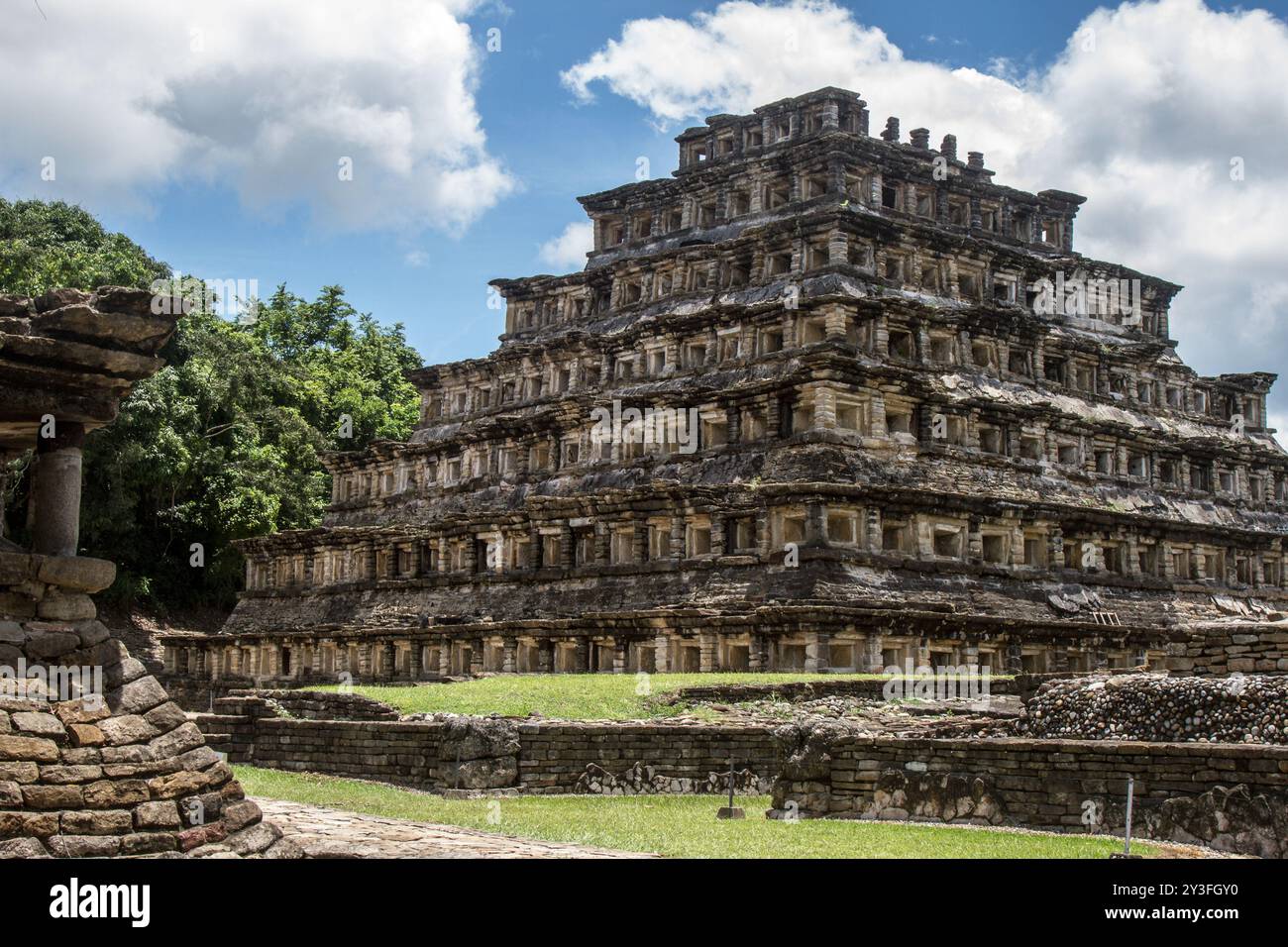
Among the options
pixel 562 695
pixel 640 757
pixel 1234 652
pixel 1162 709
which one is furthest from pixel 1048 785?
pixel 562 695

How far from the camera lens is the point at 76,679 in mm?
13664

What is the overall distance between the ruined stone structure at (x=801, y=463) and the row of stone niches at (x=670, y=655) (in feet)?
0.31

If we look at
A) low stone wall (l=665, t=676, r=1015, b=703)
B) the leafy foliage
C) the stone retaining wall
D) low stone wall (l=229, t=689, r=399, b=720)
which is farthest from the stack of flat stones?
the leafy foliage

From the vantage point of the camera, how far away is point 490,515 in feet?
163

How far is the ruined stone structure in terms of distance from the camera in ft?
136

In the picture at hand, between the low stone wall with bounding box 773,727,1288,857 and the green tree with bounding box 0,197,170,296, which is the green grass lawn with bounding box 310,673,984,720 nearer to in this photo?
the low stone wall with bounding box 773,727,1288,857

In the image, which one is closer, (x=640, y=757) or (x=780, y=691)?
(x=640, y=757)

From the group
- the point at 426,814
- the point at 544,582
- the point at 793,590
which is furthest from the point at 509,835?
the point at 544,582

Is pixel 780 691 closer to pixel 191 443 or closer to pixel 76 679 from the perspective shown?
pixel 76 679

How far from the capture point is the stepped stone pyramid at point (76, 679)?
12.9 metres

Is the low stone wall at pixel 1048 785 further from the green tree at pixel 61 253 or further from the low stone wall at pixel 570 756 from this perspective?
the green tree at pixel 61 253

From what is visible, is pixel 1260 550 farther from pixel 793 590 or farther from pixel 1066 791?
pixel 1066 791

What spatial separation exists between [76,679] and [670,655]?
Result: 89.8 ft
